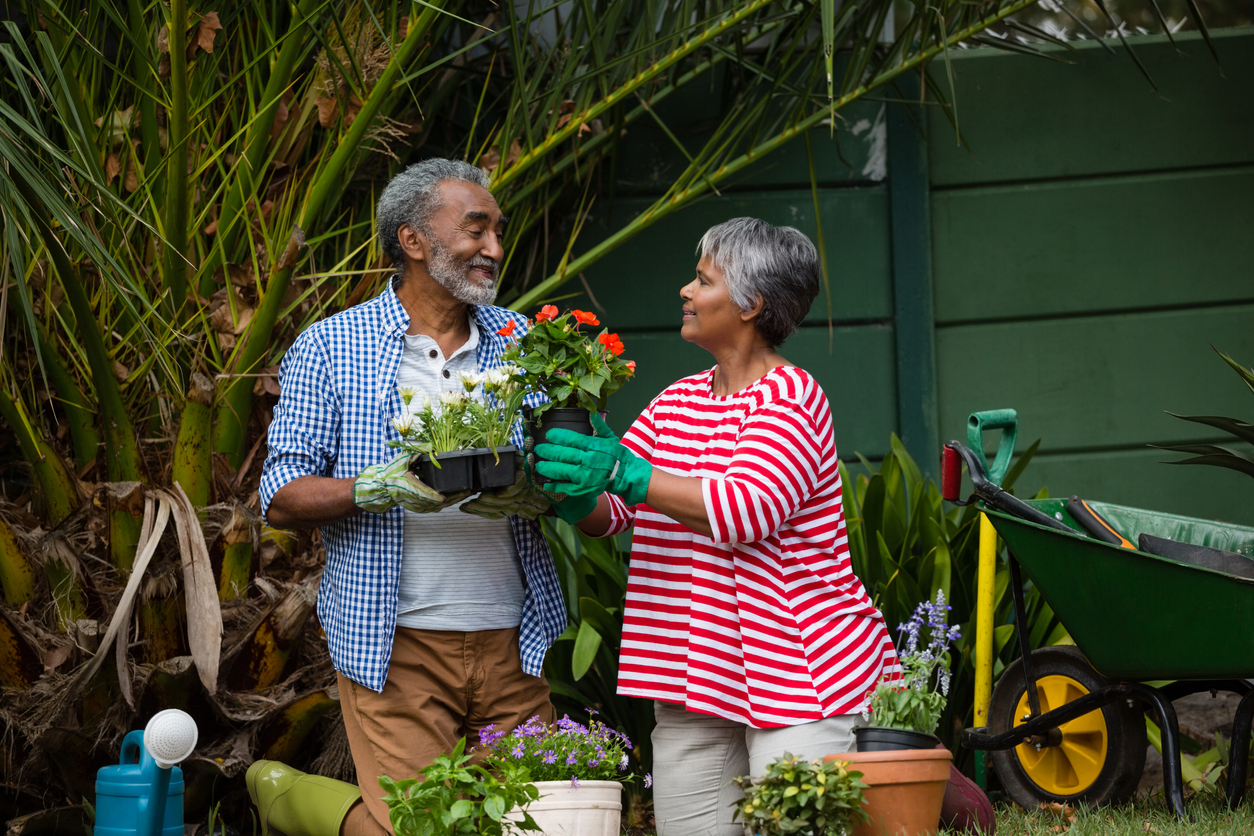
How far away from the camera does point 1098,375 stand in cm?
439

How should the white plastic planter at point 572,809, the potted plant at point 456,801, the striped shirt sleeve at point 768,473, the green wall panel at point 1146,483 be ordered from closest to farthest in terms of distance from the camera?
the potted plant at point 456,801, the white plastic planter at point 572,809, the striped shirt sleeve at point 768,473, the green wall panel at point 1146,483

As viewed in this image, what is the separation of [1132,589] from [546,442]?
4.75 feet

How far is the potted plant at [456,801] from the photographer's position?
5.68 ft

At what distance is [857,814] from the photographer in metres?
1.99

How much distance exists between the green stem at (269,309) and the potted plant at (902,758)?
67.0 inches

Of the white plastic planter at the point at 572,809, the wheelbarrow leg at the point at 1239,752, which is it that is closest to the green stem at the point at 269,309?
the white plastic planter at the point at 572,809

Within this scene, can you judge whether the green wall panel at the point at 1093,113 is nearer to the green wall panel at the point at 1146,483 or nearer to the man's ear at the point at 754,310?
the green wall panel at the point at 1146,483

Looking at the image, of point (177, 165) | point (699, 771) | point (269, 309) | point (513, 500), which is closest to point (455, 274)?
point (513, 500)

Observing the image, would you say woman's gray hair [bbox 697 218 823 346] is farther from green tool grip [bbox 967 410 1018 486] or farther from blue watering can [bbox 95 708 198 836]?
blue watering can [bbox 95 708 198 836]

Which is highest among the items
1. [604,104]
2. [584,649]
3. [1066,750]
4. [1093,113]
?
[1093,113]

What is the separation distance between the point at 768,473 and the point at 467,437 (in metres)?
0.58

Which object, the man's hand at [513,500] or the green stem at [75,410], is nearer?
the man's hand at [513,500]

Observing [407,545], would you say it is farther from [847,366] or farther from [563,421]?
[847,366]

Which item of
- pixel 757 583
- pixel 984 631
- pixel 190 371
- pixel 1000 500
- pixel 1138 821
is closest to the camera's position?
pixel 757 583
